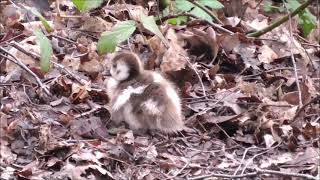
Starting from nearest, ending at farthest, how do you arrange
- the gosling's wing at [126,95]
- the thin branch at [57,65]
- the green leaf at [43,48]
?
the green leaf at [43,48], the gosling's wing at [126,95], the thin branch at [57,65]

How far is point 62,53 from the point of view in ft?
14.5

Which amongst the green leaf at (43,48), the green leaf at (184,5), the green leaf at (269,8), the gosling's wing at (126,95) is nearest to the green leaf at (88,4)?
the green leaf at (43,48)

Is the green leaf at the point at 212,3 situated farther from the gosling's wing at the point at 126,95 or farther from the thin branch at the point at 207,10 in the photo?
the gosling's wing at the point at 126,95

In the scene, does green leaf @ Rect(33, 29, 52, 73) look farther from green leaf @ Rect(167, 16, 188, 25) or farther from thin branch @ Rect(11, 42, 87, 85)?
green leaf @ Rect(167, 16, 188, 25)

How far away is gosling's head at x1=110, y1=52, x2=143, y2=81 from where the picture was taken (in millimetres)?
3707

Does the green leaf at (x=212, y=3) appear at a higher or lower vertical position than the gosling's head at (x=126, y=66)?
higher

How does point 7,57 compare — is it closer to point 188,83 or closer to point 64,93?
point 64,93

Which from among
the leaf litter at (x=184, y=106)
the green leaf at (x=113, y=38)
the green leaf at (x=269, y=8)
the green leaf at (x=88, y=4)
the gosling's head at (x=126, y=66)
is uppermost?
the green leaf at (x=88, y=4)

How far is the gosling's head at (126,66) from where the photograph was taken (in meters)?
3.71

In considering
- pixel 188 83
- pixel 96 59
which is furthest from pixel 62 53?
pixel 188 83

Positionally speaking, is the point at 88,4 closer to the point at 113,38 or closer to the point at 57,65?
the point at 113,38

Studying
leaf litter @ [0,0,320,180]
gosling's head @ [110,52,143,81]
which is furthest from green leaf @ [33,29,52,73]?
gosling's head @ [110,52,143,81]

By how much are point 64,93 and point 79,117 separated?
1.07 ft

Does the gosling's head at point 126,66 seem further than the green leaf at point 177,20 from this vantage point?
No
